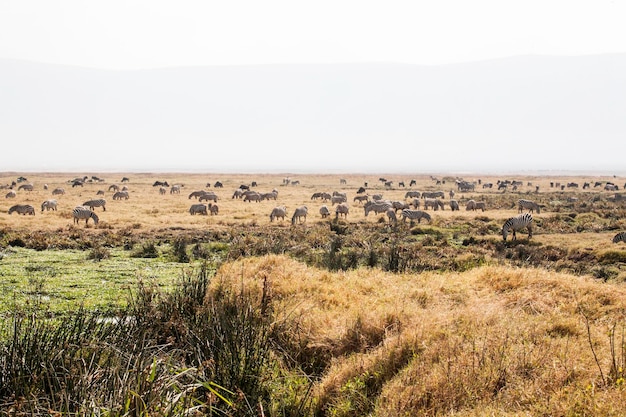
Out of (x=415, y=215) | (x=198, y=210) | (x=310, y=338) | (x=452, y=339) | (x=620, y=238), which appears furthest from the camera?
(x=198, y=210)

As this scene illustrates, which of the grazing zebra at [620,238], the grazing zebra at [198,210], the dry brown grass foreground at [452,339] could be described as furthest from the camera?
the grazing zebra at [198,210]

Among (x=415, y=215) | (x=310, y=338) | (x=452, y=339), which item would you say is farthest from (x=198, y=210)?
(x=452, y=339)

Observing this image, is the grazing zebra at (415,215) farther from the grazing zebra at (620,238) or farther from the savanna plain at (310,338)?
the savanna plain at (310,338)

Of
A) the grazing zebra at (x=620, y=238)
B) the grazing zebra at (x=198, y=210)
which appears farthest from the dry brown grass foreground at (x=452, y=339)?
the grazing zebra at (x=198, y=210)

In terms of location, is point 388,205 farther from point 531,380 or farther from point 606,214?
point 531,380

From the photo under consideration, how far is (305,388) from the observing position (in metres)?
8.98

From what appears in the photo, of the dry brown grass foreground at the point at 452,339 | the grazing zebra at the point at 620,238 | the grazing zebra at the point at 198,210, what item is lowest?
the grazing zebra at the point at 198,210

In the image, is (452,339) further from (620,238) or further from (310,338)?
(620,238)

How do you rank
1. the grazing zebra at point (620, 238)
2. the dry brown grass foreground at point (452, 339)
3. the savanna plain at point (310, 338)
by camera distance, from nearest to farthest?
1. the savanna plain at point (310, 338)
2. the dry brown grass foreground at point (452, 339)
3. the grazing zebra at point (620, 238)

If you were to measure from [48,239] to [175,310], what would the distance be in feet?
58.0

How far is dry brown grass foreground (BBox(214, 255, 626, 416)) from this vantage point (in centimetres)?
720

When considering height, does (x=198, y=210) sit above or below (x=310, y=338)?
below

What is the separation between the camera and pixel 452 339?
9.07 meters

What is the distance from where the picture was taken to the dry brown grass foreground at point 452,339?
7199 mm
